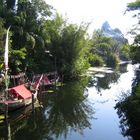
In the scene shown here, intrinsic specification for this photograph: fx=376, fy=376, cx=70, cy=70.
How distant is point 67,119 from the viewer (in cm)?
2662

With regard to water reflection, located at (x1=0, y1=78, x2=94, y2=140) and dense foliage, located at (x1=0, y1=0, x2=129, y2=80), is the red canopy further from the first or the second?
dense foliage, located at (x1=0, y1=0, x2=129, y2=80)

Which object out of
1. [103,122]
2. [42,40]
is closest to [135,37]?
[103,122]

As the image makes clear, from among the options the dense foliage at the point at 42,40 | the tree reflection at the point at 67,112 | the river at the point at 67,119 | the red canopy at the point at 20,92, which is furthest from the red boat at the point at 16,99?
the dense foliage at the point at 42,40

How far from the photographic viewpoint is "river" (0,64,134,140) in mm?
22078

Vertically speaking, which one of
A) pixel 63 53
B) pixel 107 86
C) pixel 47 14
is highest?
pixel 47 14

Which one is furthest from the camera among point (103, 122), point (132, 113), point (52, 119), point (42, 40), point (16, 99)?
point (42, 40)

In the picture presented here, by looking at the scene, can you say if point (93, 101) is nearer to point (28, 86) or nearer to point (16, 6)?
point (28, 86)

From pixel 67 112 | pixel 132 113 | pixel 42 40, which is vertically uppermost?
pixel 42 40

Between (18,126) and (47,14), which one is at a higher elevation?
(47,14)

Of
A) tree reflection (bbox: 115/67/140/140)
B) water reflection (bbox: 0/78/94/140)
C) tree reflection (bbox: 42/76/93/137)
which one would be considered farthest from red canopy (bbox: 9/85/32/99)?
tree reflection (bbox: 115/67/140/140)

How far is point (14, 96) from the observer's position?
2875 centimetres

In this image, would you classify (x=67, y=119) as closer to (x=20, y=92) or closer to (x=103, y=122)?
(x=103, y=122)

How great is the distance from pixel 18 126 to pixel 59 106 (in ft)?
24.1

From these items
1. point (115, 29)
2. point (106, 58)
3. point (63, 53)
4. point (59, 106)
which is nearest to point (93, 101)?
point (59, 106)
